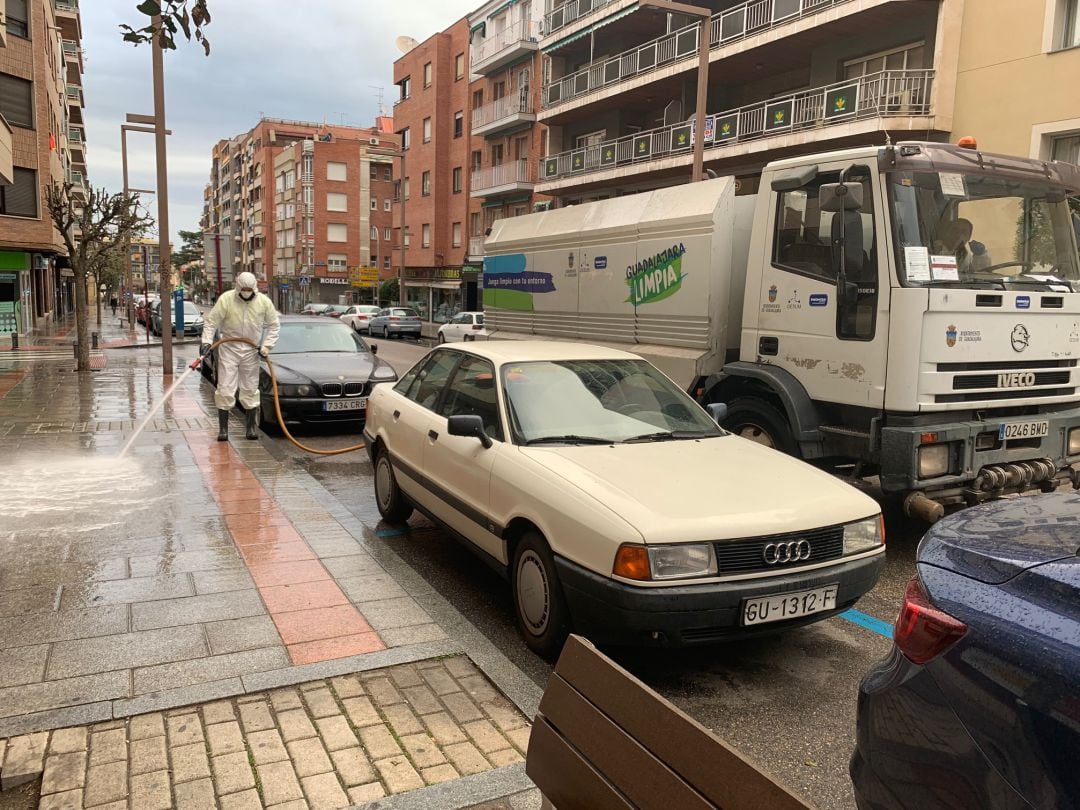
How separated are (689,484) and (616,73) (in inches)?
1079

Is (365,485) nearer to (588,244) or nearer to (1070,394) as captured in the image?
(588,244)

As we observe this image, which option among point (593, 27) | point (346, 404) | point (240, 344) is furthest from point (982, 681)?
point (593, 27)

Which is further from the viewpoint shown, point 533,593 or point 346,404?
point 346,404

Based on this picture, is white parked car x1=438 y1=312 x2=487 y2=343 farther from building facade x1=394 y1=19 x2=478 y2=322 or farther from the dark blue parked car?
the dark blue parked car

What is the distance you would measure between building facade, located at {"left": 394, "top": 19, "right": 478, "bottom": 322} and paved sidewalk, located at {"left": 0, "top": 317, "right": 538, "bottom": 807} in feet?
121

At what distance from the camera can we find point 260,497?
718 cm

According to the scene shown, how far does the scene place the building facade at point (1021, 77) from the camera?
15836mm

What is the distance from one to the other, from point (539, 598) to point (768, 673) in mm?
1204

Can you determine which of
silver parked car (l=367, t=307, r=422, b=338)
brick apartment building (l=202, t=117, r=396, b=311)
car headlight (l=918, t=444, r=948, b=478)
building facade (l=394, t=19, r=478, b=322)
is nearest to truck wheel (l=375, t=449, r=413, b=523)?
car headlight (l=918, t=444, r=948, b=478)

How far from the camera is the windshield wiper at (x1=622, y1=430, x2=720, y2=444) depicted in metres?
4.89

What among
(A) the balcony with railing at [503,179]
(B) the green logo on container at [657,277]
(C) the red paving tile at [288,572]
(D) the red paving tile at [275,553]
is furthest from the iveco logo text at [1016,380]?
(A) the balcony with railing at [503,179]

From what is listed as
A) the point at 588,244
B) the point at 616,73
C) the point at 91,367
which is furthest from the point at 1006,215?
the point at 616,73

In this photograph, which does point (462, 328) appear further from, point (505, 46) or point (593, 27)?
point (505, 46)

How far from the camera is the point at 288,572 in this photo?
521 cm
